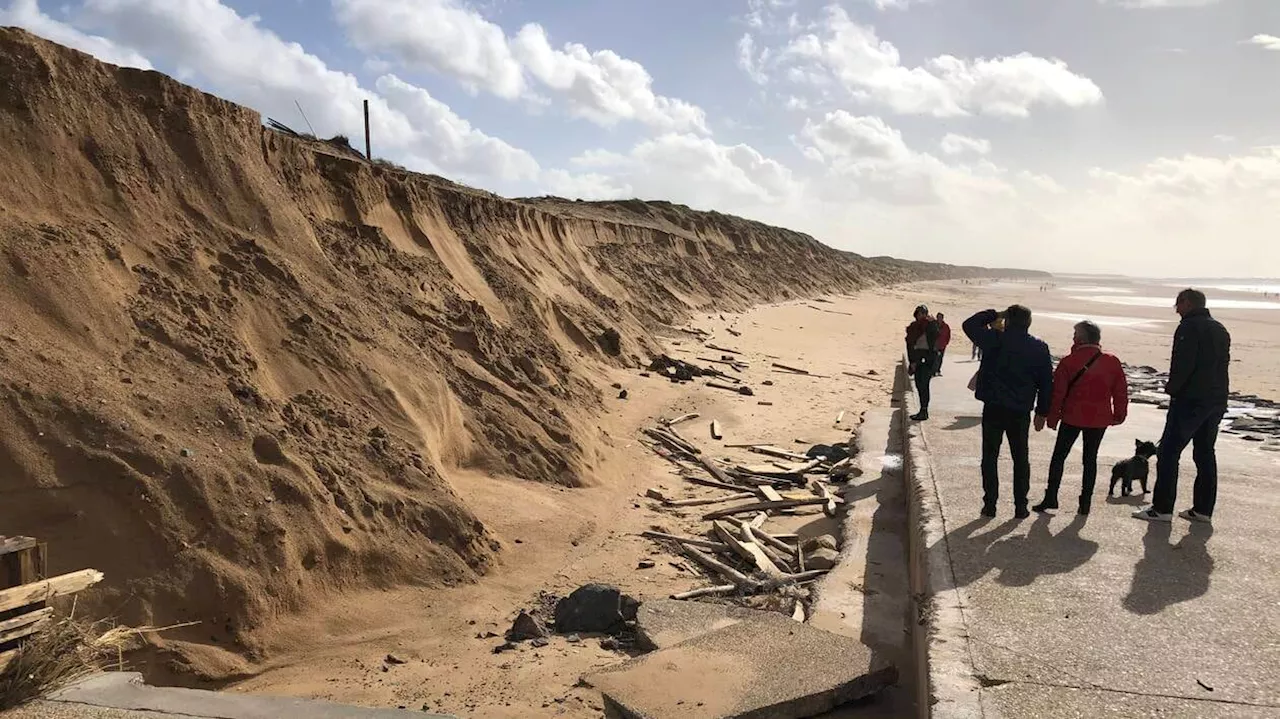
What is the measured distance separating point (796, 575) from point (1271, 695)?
361 cm

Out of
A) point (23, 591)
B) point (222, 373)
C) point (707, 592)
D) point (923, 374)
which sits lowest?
point (707, 592)

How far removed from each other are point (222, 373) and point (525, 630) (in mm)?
3781

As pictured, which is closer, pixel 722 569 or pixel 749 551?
pixel 722 569

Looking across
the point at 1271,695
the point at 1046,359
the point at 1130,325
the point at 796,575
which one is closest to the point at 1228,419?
the point at 1046,359

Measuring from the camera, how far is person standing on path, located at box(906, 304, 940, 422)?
422 inches

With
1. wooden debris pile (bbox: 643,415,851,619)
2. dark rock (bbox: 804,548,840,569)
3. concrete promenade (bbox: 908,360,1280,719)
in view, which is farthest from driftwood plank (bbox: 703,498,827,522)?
concrete promenade (bbox: 908,360,1280,719)

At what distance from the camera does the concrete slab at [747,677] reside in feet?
14.8

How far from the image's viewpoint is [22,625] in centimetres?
405

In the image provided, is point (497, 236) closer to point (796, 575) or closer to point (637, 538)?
point (637, 538)

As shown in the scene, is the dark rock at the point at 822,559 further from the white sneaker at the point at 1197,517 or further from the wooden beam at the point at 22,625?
the wooden beam at the point at 22,625

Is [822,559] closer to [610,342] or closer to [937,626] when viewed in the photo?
[937,626]

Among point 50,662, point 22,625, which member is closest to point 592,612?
point 50,662

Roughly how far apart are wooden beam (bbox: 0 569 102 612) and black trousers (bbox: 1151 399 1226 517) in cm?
759

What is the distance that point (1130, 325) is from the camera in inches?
1531
